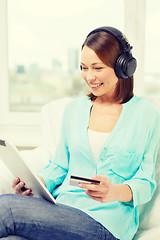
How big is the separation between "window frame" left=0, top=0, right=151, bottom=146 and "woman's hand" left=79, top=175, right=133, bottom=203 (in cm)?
108

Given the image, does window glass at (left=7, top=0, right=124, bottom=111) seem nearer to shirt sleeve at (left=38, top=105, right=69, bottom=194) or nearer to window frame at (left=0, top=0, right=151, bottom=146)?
window frame at (left=0, top=0, right=151, bottom=146)

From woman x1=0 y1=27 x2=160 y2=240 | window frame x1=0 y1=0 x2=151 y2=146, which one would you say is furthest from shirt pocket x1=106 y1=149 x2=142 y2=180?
window frame x1=0 y1=0 x2=151 y2=146

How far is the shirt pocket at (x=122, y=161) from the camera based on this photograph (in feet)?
3.86

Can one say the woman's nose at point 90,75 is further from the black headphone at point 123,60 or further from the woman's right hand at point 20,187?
the woman's right hand at point 20,187

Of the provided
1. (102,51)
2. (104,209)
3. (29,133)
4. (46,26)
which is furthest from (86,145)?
(46,26)

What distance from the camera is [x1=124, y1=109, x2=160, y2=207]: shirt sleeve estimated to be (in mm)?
1107

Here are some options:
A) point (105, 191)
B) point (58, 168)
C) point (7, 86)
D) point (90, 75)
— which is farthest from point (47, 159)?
point (7, 86)

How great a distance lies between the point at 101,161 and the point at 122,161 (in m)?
0.08

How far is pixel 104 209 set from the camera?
1.12 meters

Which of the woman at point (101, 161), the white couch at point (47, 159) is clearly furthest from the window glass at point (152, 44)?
the woman at point (101, 161)

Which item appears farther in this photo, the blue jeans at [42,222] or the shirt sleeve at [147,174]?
the shirt sleeve at [147,174]

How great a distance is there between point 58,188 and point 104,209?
0.25 m

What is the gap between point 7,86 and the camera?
7.65 ft

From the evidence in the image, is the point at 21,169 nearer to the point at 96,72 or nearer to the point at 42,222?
the point at 42,222
